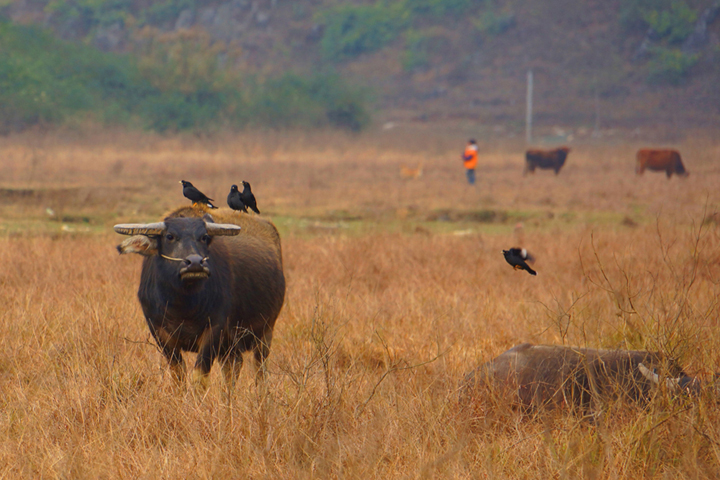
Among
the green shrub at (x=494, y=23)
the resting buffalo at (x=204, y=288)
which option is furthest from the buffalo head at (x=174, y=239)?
the green shrub at (x=494, y=23)

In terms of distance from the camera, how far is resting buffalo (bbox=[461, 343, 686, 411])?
4305 millimetres

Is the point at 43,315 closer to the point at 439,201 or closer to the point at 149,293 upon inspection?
the point at 149,293

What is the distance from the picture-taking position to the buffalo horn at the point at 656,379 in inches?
159

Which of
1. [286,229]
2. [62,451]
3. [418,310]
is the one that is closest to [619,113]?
[286,229]

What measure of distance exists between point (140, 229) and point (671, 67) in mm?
62368

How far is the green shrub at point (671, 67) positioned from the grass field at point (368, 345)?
48.9m

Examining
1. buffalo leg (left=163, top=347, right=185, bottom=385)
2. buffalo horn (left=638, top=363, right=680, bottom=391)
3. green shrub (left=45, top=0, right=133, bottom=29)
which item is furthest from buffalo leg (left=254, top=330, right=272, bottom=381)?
green shrub (left=45, top=0, right=133, bottom=29)

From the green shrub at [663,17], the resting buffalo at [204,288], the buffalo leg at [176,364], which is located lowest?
the buffalo leg at [176,364]

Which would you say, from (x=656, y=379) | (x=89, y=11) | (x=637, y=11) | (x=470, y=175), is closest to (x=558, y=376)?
(x=656, y=379)

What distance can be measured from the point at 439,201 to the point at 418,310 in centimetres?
1072

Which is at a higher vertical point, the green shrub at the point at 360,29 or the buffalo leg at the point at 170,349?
the green shrub at the point at 360,29

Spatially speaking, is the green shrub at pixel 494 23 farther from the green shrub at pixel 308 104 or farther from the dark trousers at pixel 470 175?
the dark trousers at pixel 470 175

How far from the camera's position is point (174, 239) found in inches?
177

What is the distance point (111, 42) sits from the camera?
71812 mm
